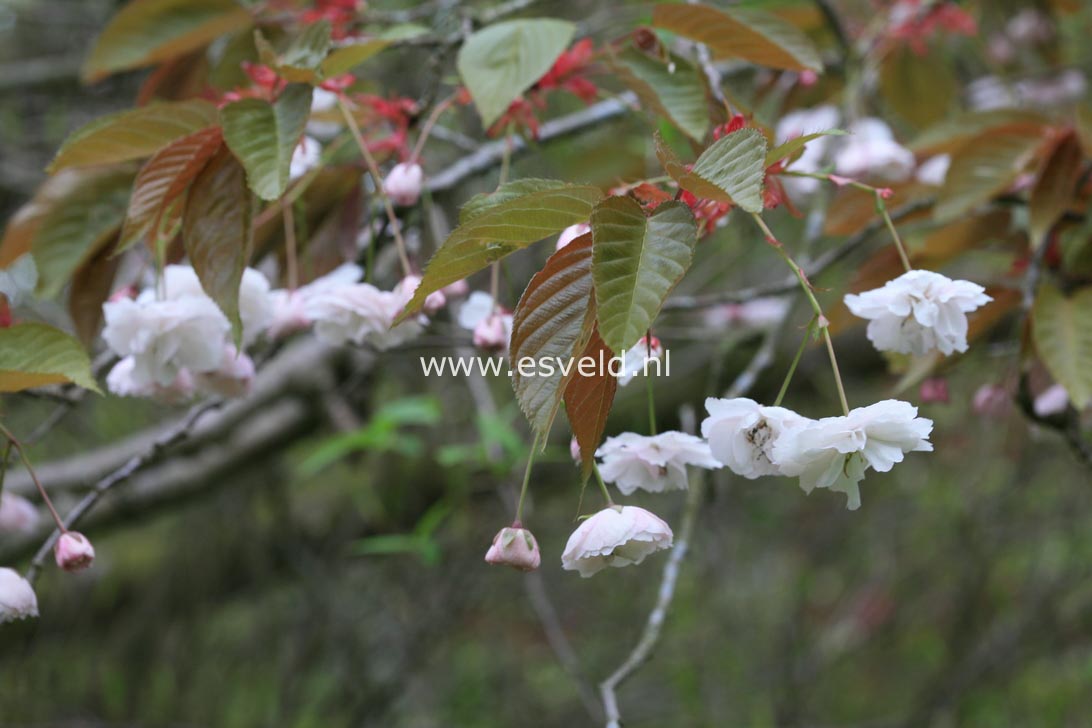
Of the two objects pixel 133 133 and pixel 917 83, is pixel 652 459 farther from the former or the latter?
pixel 917 83

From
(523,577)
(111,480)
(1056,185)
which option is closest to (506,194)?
(111,480)

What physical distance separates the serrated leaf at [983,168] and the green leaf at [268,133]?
2.56ft

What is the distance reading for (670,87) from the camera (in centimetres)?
100

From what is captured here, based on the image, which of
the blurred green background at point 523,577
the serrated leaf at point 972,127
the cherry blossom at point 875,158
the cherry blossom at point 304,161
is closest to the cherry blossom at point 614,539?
the cherry blossom at point 304,161

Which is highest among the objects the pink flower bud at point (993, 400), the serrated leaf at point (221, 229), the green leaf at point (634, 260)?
the green leaf at point (634, 260)

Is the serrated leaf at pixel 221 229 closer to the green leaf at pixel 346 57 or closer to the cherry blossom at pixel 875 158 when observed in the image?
the green leaf at pixel 346 57

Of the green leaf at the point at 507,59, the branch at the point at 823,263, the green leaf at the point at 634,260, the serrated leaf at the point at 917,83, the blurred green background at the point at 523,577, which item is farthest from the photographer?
the blurred green background at the point at 523,577

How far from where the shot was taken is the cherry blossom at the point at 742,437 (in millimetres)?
682

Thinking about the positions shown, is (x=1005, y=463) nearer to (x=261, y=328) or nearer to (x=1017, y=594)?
(x=1017, y=594)

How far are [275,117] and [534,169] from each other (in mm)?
907

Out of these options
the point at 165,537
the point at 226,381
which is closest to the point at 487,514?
the point at 165,537

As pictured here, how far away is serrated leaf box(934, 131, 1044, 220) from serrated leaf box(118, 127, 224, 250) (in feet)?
2.85

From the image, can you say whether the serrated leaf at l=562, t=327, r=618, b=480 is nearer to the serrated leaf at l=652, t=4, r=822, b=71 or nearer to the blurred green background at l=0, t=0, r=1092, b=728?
the serrated leaf at l=652, t=4, r=822, b=71

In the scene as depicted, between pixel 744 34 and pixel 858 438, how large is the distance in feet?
1.77
